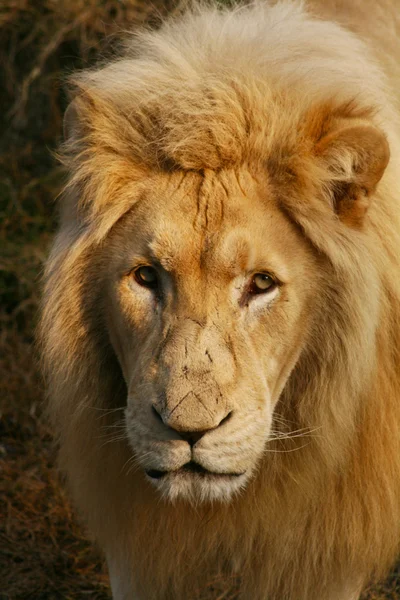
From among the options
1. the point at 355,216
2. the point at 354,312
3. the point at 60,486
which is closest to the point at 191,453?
the point at 354,312

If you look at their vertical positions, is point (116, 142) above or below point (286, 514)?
above

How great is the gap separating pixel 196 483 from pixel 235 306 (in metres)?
0.47

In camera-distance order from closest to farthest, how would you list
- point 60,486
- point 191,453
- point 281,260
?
point 191,453 → point 281,260 → point 60,486

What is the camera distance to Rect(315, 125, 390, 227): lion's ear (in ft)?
8.66

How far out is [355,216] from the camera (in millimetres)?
2771

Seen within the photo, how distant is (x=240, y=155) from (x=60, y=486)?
2428 mm

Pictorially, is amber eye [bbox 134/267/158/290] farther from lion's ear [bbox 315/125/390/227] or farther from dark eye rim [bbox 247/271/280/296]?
lion's ear [bbox 315/125/390/227]

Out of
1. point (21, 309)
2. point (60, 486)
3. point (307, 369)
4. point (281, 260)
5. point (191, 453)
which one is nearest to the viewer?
point (191, 453)

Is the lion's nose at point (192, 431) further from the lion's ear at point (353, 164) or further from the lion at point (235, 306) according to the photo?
the lion's ear at point (353, 164)

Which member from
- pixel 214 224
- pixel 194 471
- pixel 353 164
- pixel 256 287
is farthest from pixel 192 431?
pixel 353 164

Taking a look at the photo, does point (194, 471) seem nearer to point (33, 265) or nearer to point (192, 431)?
point (192, 431)

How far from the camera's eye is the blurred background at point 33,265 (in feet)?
14.1

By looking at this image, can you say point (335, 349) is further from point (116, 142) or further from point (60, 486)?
point (60, 486)

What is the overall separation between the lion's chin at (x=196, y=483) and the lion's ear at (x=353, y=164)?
2.58ft
